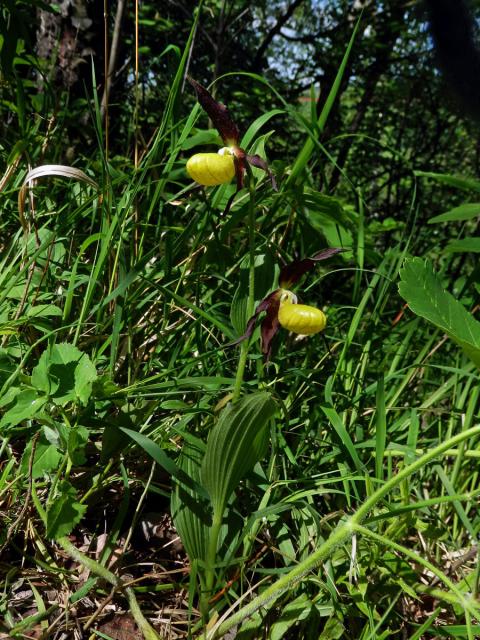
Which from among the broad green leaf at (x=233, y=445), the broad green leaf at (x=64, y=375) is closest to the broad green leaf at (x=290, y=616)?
the broad green leaf at (x=233, y=445)

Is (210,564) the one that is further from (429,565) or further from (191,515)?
(429,565)

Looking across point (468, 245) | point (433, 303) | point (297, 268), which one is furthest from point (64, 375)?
point (468, 245)

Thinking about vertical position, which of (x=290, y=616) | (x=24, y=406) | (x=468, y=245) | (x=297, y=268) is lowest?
(x=290, y=616)

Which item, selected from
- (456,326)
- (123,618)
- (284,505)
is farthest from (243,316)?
(123,618)

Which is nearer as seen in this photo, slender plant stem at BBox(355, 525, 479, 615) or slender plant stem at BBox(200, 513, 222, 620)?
slender plant stem at BBox(355, 525, 479, 615)

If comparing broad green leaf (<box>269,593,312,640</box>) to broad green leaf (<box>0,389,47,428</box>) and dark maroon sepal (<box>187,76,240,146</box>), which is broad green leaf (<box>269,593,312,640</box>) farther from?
dark maroon sepal (<box>187,76,240,146</box>)

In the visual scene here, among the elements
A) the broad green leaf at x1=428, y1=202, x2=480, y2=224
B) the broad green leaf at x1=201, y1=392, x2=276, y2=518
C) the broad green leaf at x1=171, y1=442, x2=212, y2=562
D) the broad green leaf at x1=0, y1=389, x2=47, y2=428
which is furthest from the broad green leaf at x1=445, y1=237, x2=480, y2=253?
the broad green leaf at x1=0, y1=389, x2=47, y2=428
